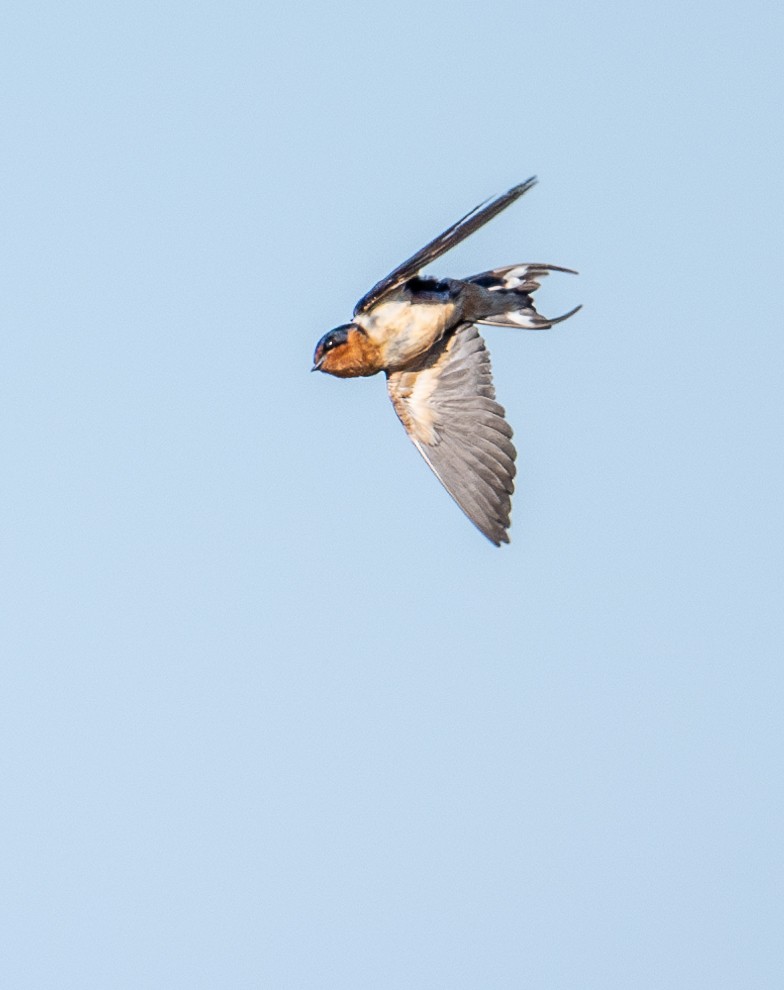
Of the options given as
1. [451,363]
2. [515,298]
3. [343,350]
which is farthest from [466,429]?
[343,350]

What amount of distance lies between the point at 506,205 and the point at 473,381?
105 inches

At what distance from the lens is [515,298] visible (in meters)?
12.4

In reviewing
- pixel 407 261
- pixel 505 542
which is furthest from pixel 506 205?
pixel 505 542

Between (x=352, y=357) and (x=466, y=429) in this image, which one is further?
(x=466, y=429)

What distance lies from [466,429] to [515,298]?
0.88m

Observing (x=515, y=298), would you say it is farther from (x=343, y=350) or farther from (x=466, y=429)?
(x=343, y=350)

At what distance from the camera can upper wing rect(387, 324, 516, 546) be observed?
41.1 feet

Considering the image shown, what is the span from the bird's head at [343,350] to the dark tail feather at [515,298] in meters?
0.92

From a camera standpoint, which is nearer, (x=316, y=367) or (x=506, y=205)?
(x=506, y=205)

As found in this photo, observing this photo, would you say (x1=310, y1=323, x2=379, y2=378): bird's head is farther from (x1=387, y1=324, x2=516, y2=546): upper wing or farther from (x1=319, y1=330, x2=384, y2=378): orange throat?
(x1=387, y1=324, x2=516, y2=546): upper wing

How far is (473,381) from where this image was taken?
1264cm

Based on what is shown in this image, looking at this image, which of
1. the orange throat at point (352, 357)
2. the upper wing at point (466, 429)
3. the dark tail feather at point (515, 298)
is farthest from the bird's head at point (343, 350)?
the dark tail feather at point (515, 298)

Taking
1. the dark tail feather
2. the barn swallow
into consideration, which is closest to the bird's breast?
the barn swallow

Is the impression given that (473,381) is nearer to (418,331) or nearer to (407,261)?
(418,331)
